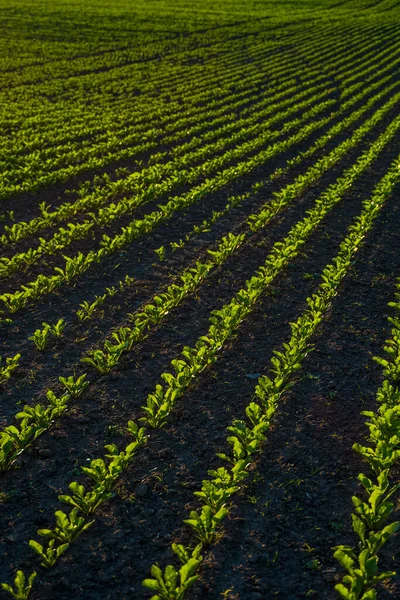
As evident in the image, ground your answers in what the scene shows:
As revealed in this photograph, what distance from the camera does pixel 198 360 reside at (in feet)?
23.6

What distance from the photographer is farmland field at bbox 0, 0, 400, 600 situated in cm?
487

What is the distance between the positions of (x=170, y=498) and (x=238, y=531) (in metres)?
0.73

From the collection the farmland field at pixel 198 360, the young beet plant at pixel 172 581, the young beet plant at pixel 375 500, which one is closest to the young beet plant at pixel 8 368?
the farmland field at pixel 198 360

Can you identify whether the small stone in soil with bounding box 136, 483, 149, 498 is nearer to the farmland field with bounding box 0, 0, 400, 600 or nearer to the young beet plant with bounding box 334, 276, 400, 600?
the farmland field with bounding box 0, 0, 400, 600

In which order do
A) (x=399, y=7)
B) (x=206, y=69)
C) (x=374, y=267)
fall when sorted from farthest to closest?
(x=399, y=7)
(x=206, y=69)
(x=374, y=267)

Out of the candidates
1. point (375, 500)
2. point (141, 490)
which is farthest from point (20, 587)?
point (375, 500)

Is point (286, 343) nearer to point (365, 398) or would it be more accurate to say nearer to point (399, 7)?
point (365, 398)

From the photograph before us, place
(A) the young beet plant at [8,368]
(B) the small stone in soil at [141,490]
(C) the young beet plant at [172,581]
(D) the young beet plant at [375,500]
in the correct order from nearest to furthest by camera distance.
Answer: (C) the young beet plant at [172,581]
(D) the young beet plant at [375,500]
(B) the small stone in soil at [141,490]
(A) the young beet plant at [8,368]

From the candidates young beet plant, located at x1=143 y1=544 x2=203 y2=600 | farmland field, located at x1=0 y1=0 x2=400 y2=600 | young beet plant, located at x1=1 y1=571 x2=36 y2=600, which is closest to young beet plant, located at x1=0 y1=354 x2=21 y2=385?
farmland field, located at x1=0 y1=0 x2=400 y2=600

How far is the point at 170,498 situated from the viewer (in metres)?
5.45

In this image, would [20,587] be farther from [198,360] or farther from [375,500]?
[198,360]

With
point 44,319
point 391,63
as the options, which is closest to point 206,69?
point 391,63

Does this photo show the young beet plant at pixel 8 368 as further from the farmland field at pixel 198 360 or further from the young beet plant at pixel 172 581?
the young beet plant at pixel 172 581

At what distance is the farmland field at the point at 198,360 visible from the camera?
16.0ft
